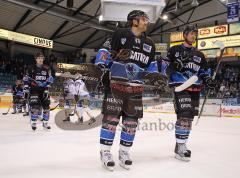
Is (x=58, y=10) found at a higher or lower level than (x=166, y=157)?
higher

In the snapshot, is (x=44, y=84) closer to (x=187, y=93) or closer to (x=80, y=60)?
(x=187, y=93)

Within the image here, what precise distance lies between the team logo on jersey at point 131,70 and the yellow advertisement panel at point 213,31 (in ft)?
47.3

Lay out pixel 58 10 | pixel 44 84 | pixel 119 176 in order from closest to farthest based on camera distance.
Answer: pixel 119 176 < pixel 44 84 < pixel 58 10

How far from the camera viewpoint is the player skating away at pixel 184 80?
3.66 metres

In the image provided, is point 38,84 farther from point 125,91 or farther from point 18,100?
point 18,100

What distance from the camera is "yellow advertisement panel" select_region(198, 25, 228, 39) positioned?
16359 millimetres

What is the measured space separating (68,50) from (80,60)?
229 centimetres

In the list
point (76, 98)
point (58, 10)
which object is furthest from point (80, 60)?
point (76, 98)

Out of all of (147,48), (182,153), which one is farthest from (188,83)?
(182,153)

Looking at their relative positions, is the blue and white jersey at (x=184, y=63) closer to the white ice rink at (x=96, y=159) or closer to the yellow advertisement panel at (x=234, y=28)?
the white ice rink at (x=96, y=159)

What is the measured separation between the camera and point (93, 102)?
14992mm

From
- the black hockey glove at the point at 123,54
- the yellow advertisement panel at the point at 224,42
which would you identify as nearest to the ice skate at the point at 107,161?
the black hockey glove at the point at 123,54

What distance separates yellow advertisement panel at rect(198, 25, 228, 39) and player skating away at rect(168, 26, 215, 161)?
13558 millimetres

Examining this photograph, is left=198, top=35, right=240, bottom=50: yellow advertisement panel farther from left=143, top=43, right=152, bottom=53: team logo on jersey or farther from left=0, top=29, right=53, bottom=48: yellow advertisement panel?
left=143, top=43, right=152, bottom=53: team logo on jersey
